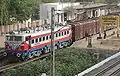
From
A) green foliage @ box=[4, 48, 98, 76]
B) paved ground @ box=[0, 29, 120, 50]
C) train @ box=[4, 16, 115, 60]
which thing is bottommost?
paved ground @ box=[0, 29, 120, 50]

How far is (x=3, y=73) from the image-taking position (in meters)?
30.1

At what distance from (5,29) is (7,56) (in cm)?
2187

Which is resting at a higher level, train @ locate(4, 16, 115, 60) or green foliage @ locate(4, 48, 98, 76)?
train @ locate(4, 16, 115, 60)

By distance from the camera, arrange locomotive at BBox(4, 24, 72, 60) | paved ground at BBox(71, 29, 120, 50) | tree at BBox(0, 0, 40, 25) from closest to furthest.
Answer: locomotive at BBox(4, 24, 72, 60) → paved ground at BBox(71, 29, 120, 50) → tree at BBox(0, 0, 40, 25)

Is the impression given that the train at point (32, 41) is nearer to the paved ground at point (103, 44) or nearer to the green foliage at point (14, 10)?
the paved ground at point (103, 44)

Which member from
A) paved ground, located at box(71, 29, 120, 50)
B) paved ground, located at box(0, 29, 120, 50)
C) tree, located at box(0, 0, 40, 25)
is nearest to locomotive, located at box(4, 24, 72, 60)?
paved ground, located at box(71, 29, 120, 50)

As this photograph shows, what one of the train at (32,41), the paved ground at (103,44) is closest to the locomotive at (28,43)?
the train at (32,41)

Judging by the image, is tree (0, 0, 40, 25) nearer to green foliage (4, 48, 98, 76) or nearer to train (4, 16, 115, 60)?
train (4, 16, 115, 60)

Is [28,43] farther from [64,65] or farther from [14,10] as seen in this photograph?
[14,10]

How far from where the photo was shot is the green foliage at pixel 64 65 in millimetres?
29288

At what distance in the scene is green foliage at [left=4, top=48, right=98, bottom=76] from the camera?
29288 mm

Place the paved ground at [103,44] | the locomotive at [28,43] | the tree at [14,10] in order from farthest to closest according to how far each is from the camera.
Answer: the tree at [14,10] < the paved ground at [103,44] < the locomotive at [28,43]

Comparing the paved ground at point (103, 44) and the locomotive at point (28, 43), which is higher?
the locomotive at point (28, 43)

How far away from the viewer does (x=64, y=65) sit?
103ft
